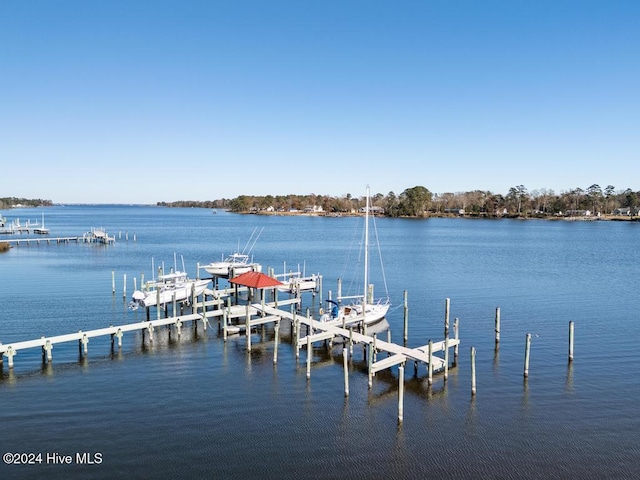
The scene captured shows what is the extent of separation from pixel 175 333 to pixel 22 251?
184 ft

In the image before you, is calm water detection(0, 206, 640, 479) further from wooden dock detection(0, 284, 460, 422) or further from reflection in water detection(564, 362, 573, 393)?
wooden dock detection(0, 284, 460, 422)

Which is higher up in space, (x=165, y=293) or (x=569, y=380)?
(x=165, y=293)

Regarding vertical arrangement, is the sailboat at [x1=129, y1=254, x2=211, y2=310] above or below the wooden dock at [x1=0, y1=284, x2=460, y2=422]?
Result: above

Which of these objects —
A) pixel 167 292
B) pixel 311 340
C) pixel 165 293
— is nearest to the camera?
pixel 311 340

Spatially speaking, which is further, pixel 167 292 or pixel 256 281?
pixel 167 292

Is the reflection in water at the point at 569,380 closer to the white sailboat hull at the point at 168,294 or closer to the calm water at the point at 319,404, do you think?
the calm water at the point at 319,404

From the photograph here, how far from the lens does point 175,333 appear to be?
3073cm

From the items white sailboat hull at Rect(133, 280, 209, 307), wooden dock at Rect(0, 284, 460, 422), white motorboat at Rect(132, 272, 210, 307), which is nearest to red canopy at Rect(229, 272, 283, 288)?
wooden dock at Rect(0, 284, 460, 422)

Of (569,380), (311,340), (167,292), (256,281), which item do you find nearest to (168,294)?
(167,292)

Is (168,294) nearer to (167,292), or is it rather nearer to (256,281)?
(167,292)

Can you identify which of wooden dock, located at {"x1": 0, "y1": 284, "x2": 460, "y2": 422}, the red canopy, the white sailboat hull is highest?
the red canopy

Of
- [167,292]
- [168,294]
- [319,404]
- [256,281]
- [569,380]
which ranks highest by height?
[256,281]

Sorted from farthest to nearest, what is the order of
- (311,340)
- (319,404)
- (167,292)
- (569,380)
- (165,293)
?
(167,292) → (165,293) → (311,340) → (569,380) → (319,404)

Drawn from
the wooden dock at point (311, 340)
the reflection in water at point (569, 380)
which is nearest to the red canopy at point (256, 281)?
the wooden dock at point (311, 340)
